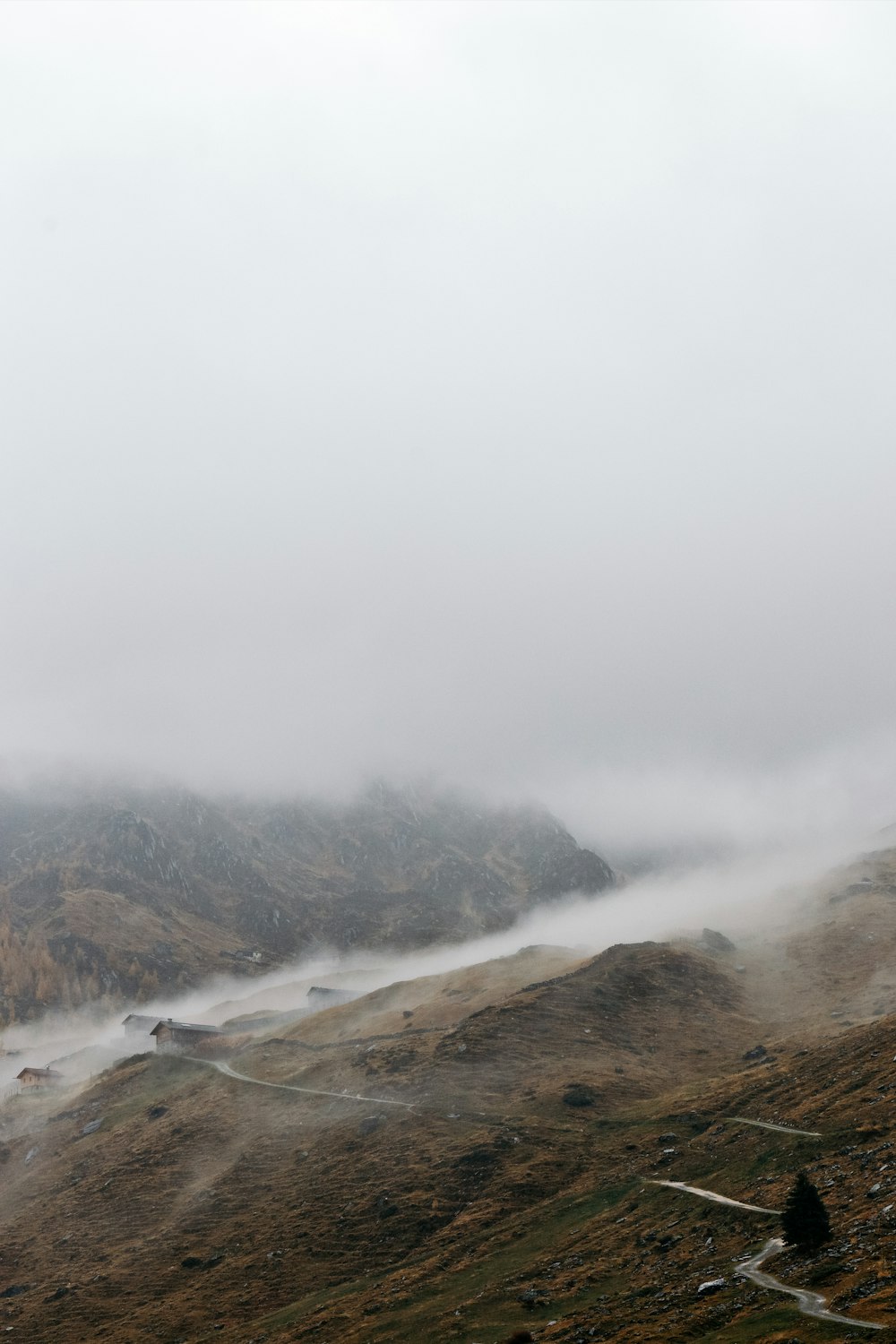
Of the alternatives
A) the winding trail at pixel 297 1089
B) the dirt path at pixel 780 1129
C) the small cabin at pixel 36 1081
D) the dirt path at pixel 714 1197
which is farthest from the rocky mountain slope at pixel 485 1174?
the small cabin at pixel 36 1081

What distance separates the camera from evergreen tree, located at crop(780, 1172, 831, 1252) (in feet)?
171

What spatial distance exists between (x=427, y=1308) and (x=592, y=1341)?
Answer: 21937 millimetres

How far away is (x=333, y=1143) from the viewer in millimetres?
115312

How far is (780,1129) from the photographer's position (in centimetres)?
8262

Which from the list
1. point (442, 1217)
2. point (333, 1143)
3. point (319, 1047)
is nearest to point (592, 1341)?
point (442, 1217)

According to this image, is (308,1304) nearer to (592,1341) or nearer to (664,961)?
(592,1341)

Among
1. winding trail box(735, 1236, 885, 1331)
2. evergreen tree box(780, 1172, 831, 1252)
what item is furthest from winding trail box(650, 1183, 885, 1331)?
evergreen tree box(780, 1172, 831, 1252)

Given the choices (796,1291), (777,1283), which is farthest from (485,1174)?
(796,1291)

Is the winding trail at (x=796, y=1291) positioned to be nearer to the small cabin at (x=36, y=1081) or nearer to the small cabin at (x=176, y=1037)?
the small cabin at (x=176, y=1037)

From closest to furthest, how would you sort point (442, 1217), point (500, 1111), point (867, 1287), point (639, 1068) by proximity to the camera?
1. point (867, 1287)
2. point (442, 1217)
3. point (500, 1111)
4. point (639, 1068)

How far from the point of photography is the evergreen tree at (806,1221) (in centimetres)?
5225

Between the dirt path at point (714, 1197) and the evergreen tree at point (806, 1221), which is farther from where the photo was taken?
the dirt path at point (714, 1197)

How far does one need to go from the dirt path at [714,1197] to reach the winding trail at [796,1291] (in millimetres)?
5554

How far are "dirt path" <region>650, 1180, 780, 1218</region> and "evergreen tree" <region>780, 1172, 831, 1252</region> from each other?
1142 centimetres
